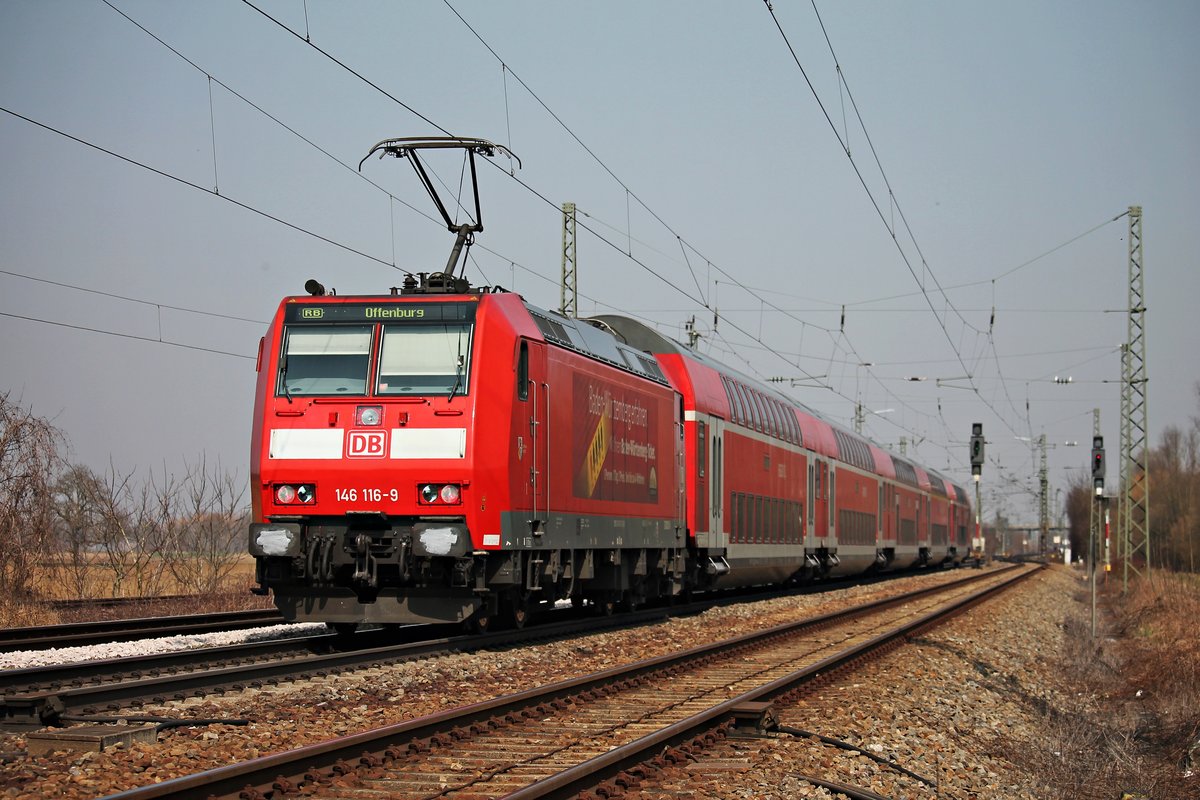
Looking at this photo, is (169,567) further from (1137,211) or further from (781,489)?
(1137,211)

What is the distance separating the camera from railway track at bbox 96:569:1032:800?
22.8 feet

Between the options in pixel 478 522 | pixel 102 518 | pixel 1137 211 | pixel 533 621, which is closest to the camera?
pixel 478 522

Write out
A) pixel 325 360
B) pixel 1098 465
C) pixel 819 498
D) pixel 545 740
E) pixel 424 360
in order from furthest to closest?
pixel 819 498 < pixel 1098 465 < pixel 325 360 < pixel 424 360 < pixel 545 740

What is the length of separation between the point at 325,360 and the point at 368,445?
1168mm

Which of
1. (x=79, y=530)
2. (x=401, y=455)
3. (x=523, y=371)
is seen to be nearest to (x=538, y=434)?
(x=523, y=371)

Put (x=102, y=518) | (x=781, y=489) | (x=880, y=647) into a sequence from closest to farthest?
1. (x=880, y=647)
2. (x=102, y=518)
3. (x=781, y=489)

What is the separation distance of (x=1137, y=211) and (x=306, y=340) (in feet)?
95.3

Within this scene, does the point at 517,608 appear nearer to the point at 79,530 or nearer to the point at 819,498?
the point at 79,530

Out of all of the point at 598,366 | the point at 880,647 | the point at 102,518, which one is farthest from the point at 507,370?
the point at 102,518

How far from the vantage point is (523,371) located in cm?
1402

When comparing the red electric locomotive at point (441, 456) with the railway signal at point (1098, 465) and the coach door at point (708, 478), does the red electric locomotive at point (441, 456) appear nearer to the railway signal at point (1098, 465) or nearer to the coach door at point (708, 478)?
the coach door at point (708, 478)

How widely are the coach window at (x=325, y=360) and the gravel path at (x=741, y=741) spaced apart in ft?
10.2

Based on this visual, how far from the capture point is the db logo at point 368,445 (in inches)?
509

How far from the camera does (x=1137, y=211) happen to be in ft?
116
